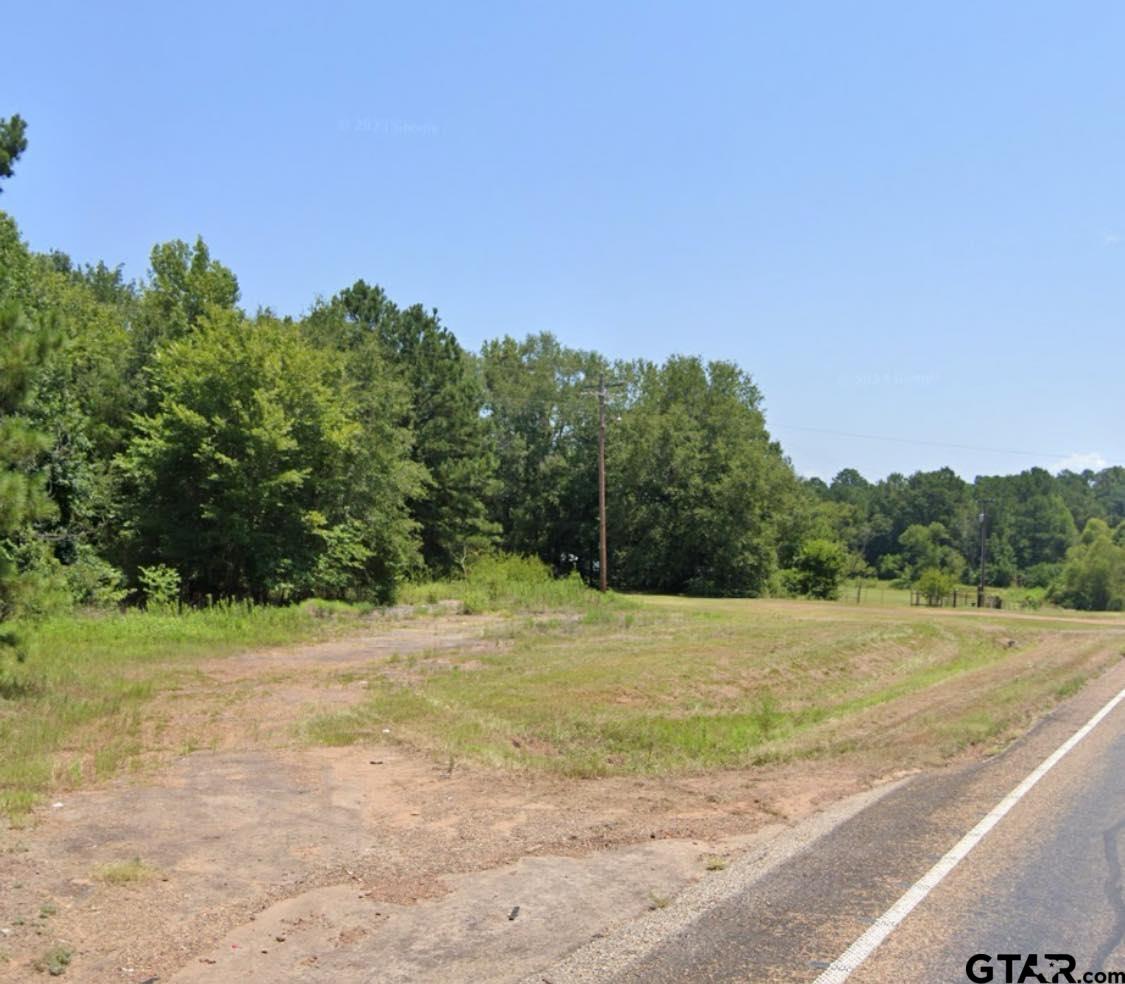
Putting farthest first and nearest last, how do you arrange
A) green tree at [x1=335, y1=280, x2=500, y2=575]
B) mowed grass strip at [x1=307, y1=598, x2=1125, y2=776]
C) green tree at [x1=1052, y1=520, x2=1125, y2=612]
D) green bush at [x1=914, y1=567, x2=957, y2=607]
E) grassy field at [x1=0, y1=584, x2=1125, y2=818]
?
1. green tree at [x1=1052, y1=520, x2=1125, y2=612]
2. green bush at [x1=914, y1=567, x2=957, y2=607]
3. green tree at [x1=335, y1=280, x2=500, y2=575]
4. mowed grass strip at [x1=307, y1=598, x2=1125, y2=776]
5. grassy field at [x1=0, y1=584, x2=1125, y2=818]

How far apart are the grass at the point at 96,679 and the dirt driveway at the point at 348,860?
2.04ft

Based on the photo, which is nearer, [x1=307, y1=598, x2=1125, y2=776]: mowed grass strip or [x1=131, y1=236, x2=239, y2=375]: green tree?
[x1=307, y1=598, x2=1125, y2=776]: mowed grass strip

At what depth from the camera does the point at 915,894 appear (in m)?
5.81

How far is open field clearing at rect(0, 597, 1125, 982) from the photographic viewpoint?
5395mm

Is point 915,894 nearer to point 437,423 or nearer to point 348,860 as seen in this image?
point 348,860

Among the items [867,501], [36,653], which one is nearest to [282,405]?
[36,653]

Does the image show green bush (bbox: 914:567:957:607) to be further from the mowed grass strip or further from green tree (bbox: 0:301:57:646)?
green tree (bbox: 0:301:57:646)

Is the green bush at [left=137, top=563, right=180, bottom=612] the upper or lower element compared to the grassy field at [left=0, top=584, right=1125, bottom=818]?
upper

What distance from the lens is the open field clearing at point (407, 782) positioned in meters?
5.39

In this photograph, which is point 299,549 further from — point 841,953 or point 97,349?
point 841,953

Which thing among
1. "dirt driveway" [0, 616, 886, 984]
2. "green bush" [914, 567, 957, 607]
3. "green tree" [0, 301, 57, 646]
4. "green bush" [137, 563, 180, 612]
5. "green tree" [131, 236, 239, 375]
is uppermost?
"green tree" [131, 236, 239, 375]

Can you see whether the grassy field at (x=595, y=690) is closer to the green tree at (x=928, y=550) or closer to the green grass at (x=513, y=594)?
the green grass at (x=513, y=594)

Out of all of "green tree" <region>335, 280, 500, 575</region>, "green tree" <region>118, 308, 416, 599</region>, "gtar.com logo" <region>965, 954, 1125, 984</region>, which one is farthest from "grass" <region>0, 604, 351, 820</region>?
"green tree" <region>335, 280, 500, 575</region>

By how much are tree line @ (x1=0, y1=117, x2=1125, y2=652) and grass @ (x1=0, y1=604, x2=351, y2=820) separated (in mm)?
1444
